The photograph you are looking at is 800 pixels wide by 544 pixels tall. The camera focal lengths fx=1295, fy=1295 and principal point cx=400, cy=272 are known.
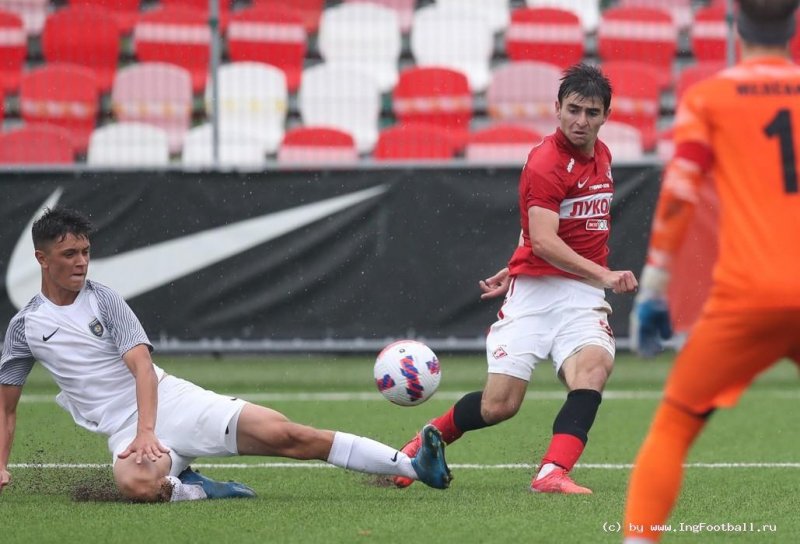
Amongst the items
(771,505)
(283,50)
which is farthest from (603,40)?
(771,505)

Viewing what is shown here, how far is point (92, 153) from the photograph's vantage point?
11.6 meters

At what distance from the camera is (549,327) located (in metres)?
6.41

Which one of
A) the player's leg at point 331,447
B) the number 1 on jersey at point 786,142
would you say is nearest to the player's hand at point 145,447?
the player's leg at point 331,447

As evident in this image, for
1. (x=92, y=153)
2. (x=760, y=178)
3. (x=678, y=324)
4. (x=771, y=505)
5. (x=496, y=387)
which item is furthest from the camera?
(x=92, y=153)

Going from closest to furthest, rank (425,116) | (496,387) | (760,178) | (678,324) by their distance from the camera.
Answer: (760,178) → (496,387) → (678,324) → (425,116)

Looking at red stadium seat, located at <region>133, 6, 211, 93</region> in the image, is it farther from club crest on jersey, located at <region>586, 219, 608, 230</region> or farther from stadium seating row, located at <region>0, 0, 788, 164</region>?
club crest on jersey, located at <region>586, 219, 608, 230</region>

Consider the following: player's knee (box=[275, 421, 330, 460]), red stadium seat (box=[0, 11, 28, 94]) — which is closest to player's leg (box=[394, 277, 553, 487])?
player's knee (box=[275, 421, 330, 460])

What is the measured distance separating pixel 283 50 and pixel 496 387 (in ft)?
26.6

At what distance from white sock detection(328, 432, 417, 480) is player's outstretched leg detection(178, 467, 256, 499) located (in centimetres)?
46

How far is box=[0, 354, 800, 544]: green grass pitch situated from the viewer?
5.18 m

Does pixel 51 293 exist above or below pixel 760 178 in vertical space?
below

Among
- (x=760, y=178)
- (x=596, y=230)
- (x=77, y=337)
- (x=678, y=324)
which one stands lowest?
(x=678, y=324)

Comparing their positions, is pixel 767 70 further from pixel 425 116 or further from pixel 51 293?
pixel 425 116

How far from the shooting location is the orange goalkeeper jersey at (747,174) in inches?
146
